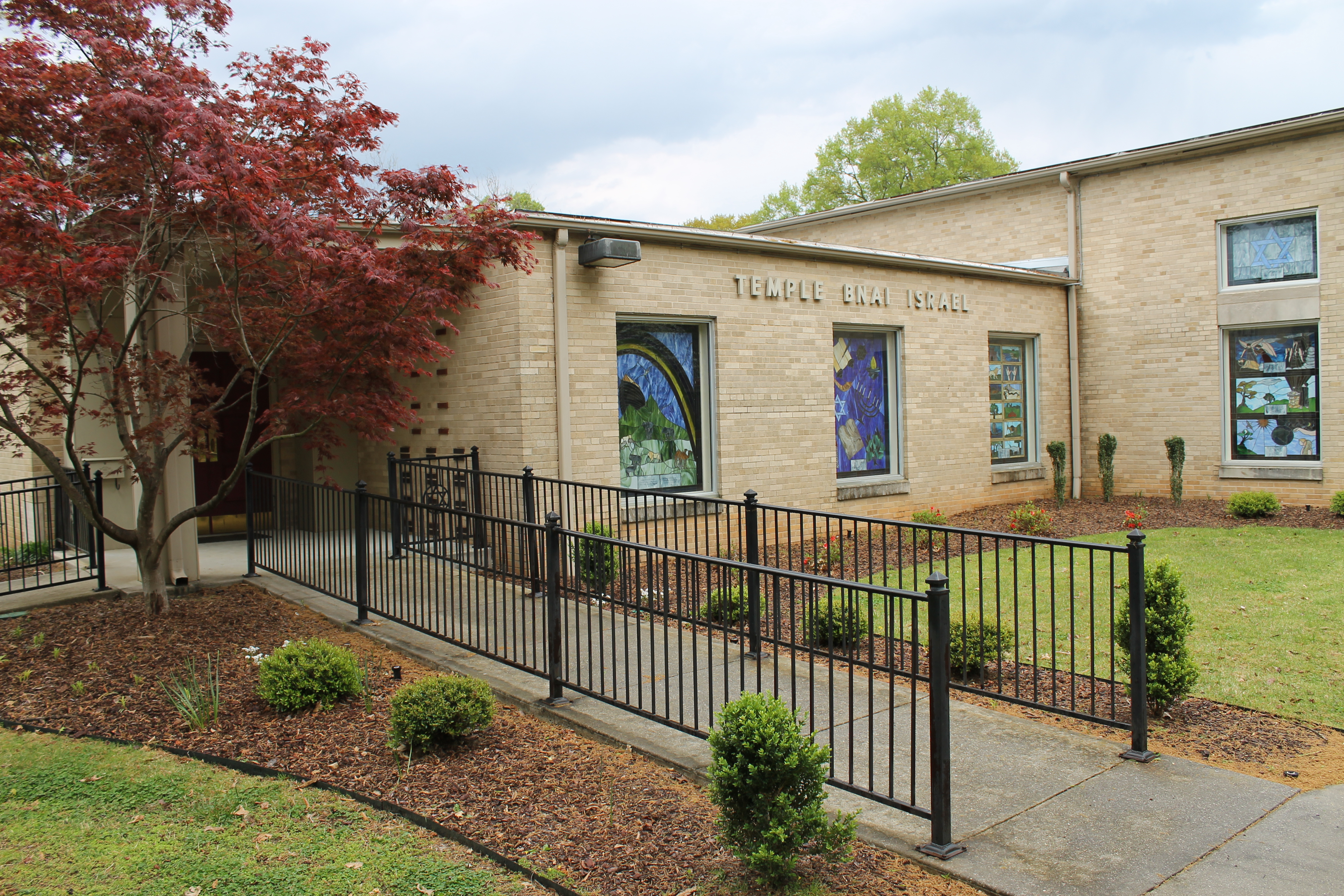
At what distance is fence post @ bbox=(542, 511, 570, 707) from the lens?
17.1ft

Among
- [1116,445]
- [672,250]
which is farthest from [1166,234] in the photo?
[672,250]

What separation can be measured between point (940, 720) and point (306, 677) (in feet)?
12.3

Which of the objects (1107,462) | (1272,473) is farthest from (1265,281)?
(1107,462)

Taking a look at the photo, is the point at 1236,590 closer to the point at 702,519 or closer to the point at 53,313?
the point at 702,519

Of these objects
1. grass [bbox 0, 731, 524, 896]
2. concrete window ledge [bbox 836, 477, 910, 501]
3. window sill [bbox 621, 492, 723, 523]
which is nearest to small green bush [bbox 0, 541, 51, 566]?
grass [bbox 0, 731, 524, 896]

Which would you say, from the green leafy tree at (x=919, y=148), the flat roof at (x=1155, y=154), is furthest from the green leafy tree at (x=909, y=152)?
the flat roof at (x=1155, y=154)

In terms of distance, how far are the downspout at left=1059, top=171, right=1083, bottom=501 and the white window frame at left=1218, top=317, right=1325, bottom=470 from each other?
→ 2250mm

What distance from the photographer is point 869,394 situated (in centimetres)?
1335

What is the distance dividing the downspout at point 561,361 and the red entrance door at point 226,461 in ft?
15.4

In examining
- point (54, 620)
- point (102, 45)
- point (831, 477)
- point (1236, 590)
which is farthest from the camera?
point (831, 477)

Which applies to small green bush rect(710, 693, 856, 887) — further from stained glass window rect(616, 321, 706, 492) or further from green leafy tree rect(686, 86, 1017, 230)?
green leafy tree rect(686, 86, 1017, 230)

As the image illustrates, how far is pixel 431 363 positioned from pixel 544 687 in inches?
221

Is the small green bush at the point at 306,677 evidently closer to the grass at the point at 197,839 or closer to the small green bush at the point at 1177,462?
the grass at the point at 197,839

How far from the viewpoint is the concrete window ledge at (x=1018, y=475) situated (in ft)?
49.6
